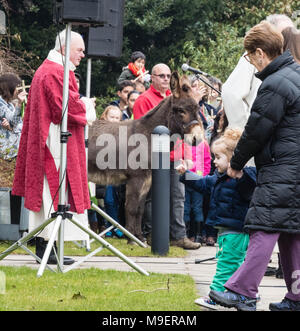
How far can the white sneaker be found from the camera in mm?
6676

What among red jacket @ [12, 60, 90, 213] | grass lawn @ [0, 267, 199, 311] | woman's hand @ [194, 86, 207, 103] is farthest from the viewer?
woman's hand @ [194, 86, 207, 103]

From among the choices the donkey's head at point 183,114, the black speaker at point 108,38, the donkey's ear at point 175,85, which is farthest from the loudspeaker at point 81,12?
the donkey's head at point 183,114

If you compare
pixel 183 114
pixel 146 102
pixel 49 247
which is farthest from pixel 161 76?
pixel 49 247

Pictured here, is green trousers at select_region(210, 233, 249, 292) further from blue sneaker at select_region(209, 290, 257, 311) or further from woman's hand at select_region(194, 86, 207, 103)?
woman's hand at select_region(194, 86, 207, 103)

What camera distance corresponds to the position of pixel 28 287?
24.4 ft

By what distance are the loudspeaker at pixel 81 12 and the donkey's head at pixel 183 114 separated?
353 centimetres

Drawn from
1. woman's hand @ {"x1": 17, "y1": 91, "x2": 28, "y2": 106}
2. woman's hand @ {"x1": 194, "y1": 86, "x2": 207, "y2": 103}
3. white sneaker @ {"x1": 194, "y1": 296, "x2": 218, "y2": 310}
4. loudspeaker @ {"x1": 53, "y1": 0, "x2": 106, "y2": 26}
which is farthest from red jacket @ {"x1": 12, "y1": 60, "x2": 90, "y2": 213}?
woman's hand @ {"x1": 194, "y1": 86, "x2": 207, "y2": 103}

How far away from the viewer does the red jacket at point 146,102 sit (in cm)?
1280

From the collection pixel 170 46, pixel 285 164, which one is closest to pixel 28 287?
pixel 285 164

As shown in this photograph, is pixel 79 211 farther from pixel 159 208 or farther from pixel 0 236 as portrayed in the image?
pixel 0 236

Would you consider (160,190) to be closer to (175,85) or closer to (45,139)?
(175,85)
